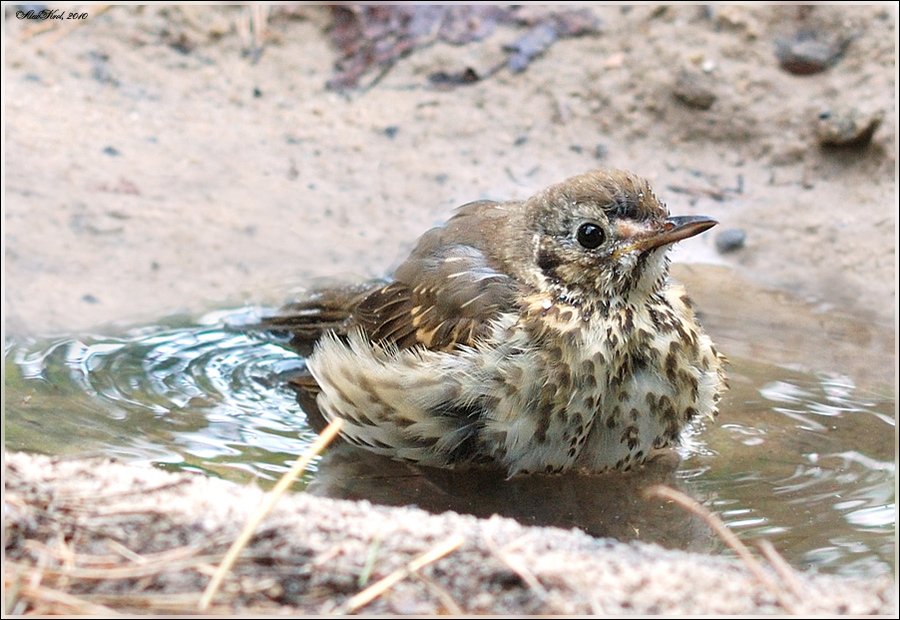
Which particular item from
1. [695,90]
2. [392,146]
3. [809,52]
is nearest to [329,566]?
[392,146]

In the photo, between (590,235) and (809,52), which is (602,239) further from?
(809,52)

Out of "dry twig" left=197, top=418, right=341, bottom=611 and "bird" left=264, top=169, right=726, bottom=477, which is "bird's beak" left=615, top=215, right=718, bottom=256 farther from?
"dry twig" left=197, top=418, right=341, bottom=611

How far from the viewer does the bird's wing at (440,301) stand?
512cm

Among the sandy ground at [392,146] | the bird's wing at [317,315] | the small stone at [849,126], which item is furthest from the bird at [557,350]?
the small stone at [849,126]

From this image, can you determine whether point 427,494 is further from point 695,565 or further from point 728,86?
point 728,86

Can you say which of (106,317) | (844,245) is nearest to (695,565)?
(106,317)

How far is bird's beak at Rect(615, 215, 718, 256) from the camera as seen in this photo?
4.73 metres

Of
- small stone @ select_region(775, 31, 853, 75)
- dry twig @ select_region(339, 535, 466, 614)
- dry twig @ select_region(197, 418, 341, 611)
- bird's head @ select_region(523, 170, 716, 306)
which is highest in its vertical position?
small stone @ select_region(775, 31, 853, 75)

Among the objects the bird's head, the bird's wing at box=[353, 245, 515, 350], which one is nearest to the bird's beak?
the bird's head

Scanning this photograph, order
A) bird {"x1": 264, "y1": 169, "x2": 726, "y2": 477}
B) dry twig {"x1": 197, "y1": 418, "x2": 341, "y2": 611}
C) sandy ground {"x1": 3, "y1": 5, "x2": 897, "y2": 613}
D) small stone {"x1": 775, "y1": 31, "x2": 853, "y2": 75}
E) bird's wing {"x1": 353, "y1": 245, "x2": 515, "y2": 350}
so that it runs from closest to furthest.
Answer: dry twig {"x1": 197, "y1": 418, "x2": 341, "y2": 611}
bird {"x1": 264, "y1": 169, "x2": 726, "y2": 477}
bird's wing {"x1": 353, "y1": 245, "x2": 515, "y2": 350}
sandy ground {"x1": 3, "y1": 5, "x2": 897, "y2": 613}
small stone {"x1": 775, "y1": 31, "x2": 853, "y2": 75}

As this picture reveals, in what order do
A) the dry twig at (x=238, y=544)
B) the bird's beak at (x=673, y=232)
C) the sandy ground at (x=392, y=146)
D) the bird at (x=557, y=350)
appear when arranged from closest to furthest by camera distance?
the dry twig at (x=238, y=544) → the bird's beak at (x=673, y=232) → the bird at (x=557, y=350) → the sandy ground at (x=392, y=146)

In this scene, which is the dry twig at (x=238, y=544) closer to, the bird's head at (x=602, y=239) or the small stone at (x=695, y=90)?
the bird's head at (x=602, y=239)

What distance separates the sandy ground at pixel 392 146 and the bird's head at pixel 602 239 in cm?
202

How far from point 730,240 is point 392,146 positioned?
2561mm
